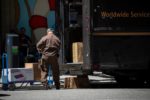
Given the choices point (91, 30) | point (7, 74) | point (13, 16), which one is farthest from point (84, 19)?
point (13, 16)

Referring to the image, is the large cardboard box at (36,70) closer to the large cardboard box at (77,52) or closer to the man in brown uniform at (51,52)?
the man in brown uniform at (51,52)

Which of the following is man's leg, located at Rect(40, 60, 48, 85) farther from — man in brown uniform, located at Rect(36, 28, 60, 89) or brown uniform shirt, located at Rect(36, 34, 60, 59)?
brown uniform shirt, located at Rect(36, 34, 60, 59)

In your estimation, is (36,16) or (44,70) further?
(36,16)

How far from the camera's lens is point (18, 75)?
1955 cm

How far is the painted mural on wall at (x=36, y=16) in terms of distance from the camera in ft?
88.6

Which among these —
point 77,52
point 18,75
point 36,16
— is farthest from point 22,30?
point 18,75

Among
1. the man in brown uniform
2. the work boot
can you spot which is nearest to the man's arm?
the man in brown uniform

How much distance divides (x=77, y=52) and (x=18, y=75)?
2.06 meters

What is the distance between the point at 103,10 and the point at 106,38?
840mm

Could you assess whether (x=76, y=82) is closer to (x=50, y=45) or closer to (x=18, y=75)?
(x=50, y=45)

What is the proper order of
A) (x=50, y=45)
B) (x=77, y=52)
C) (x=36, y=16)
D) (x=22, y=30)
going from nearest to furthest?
(x=50, y=45) → (x=77, y=52) → (x=22, y=30) → (x=36, y=16)

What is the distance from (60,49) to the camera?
2041 cm

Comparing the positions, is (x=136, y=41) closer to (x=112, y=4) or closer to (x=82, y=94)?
(x=112, y=4)

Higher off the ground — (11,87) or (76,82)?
(76,82)
